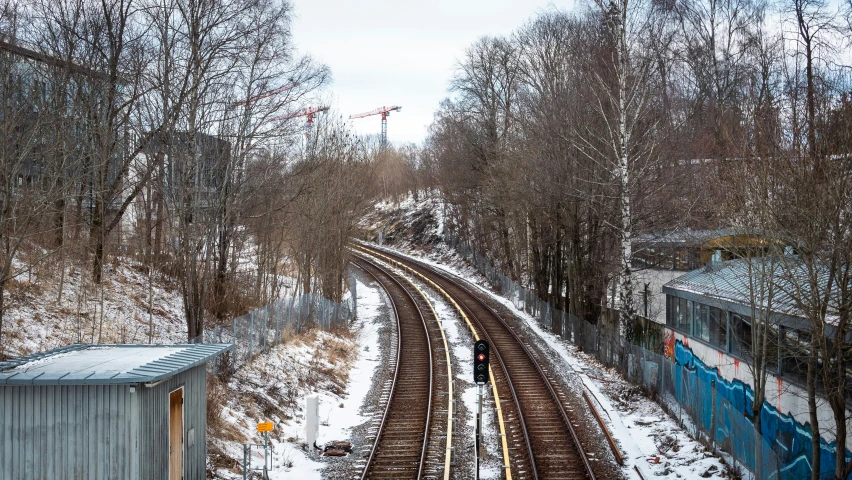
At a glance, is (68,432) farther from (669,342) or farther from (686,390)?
(669,342)

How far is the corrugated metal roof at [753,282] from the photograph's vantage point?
40.8ft

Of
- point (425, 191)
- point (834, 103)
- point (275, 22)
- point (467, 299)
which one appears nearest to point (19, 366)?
point (275, 22)

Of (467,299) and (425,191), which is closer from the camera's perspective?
(467,299)

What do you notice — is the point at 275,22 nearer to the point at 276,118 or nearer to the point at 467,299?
the point at 276,118

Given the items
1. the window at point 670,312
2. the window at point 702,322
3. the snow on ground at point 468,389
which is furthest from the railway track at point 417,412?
the window at point 670,312

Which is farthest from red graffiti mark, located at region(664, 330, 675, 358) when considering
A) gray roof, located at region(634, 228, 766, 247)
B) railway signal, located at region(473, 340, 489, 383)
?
railway signal, located at region(473, 340, 489, 383)

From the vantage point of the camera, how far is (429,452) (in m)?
15.4

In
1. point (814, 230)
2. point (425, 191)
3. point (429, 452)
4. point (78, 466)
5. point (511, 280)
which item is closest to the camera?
point (78, 466)

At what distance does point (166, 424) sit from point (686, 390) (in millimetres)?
12716

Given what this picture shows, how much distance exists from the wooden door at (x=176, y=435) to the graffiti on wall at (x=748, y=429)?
9.90 metres

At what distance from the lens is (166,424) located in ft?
34.2

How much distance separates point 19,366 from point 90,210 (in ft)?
45.9

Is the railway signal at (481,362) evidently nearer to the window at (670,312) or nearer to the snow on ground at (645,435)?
the snow on ground at (645,435)

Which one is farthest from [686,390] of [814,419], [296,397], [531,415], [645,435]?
[296,397]
